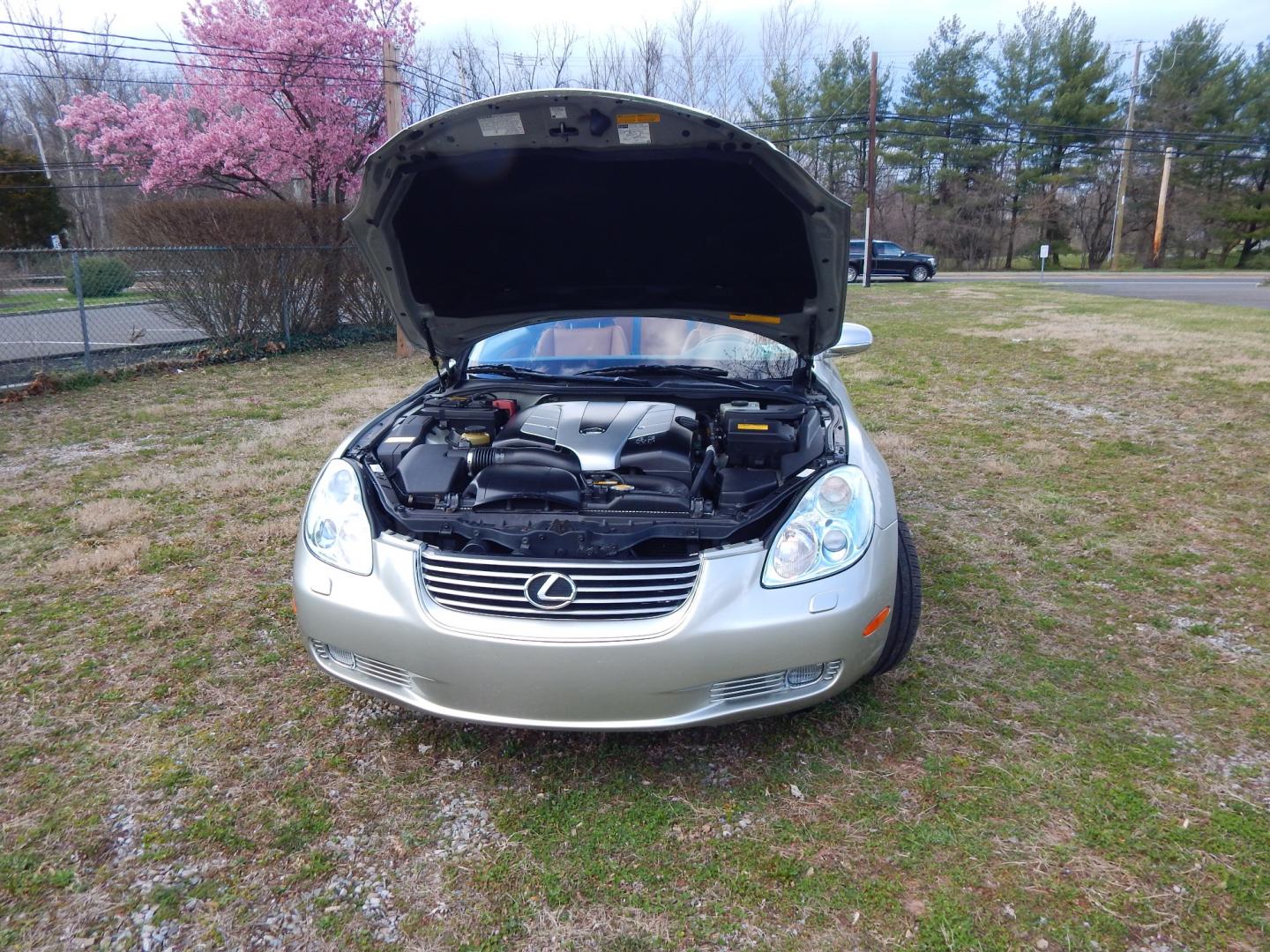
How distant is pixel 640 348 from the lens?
365cm

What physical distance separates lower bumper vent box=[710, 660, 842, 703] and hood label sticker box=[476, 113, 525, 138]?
196cm

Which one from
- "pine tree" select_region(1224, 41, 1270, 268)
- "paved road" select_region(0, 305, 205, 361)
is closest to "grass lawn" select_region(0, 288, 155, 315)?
"paved road" select_region(0, 305, 205, 361)

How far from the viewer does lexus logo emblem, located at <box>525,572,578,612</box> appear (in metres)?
2.20

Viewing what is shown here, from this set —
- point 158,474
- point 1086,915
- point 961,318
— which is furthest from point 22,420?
point 961,318

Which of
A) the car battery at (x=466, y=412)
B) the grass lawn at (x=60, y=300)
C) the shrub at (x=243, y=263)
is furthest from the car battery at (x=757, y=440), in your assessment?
the grass lawn at (x=60, y=300)

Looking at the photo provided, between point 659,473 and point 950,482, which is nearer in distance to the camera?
point 659,473

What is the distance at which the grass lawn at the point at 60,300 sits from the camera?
10.3 m

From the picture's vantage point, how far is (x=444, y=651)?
7.19 feet

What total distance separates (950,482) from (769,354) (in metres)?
2.40

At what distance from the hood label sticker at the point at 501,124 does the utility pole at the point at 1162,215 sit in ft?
137

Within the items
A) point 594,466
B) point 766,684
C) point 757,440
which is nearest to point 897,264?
point 757,440

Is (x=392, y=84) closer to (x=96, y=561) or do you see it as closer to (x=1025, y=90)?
(x=96, y=561)

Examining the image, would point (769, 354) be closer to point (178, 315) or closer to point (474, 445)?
point (474, 445)

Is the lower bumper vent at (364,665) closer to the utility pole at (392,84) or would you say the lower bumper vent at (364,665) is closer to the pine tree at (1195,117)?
the utility pole at (392,84)
